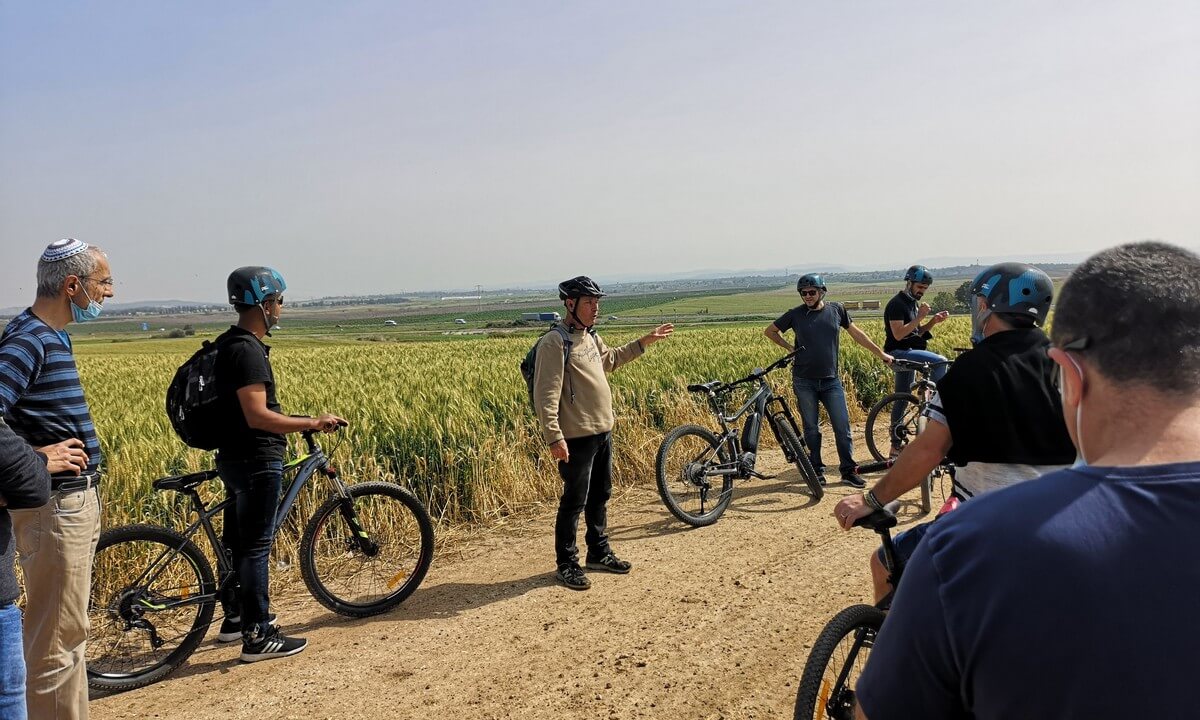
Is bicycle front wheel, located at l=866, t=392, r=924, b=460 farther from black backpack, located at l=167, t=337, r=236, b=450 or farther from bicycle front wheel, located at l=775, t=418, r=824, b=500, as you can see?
black backpack, located at l=167, t=337, r=236, b=450

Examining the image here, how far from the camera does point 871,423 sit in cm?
965

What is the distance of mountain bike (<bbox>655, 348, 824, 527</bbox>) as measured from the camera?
23.4 feet

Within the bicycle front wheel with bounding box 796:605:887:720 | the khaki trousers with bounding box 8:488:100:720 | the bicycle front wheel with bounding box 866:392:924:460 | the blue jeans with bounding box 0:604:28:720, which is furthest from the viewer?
the bicycle front wheel with bounding box 866:392:924:460

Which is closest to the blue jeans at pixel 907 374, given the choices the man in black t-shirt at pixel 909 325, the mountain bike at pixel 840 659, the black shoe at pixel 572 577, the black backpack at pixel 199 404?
the man in black t-shirt at pixel 909 325

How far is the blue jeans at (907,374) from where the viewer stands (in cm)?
873

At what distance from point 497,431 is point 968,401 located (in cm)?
674

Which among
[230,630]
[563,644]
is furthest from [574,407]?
[230,630]

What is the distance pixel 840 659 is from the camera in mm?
3283

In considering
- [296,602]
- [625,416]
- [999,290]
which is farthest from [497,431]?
[999,290]

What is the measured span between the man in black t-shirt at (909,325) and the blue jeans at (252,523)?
7020 millimetres

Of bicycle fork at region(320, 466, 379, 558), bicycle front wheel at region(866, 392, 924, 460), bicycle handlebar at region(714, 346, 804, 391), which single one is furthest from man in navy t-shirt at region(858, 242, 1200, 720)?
bicycle front wheel at region(866, 392, 924, 460)

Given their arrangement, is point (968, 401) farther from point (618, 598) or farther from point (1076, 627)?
point (618, 598)

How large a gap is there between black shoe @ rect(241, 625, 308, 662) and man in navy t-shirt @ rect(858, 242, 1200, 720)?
177 inches

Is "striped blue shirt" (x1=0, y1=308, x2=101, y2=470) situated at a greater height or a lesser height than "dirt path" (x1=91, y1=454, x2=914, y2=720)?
greater
